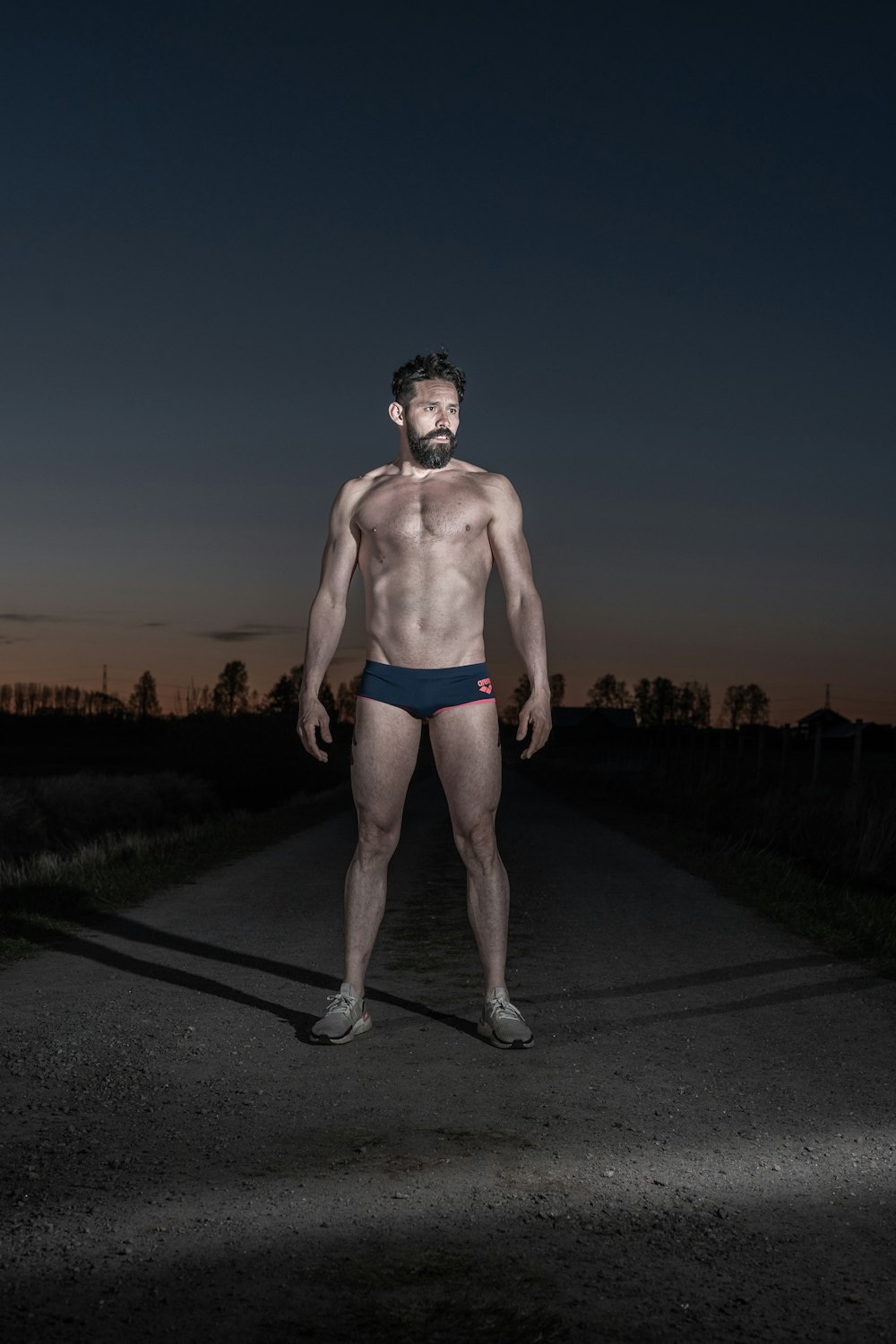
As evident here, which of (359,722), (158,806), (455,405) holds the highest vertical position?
(455,405)

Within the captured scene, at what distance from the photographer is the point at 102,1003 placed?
5.04m

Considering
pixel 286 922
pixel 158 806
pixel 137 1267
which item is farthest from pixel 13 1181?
pixel 158 806

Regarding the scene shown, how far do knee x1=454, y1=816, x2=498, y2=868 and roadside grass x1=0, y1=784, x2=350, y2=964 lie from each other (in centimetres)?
286

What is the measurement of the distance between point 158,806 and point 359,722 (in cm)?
2023

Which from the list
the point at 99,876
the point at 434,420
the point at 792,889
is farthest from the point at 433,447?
the point at 792,889

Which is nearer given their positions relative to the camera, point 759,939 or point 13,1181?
point 13,1181

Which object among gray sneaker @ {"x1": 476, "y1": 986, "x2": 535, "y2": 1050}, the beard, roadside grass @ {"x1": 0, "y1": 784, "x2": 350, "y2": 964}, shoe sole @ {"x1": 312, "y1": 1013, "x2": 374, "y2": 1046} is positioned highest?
the beard

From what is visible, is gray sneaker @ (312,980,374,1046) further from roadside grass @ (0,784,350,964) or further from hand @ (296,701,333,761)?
roadside grass @ (0,784,350,964)

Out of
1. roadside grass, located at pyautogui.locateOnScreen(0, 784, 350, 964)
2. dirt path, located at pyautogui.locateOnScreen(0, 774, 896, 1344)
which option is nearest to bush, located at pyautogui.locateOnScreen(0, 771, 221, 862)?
roadside grass, located at pyautogui.locateOnScreen(0, 784, 350, 964)

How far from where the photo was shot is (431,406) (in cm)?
464

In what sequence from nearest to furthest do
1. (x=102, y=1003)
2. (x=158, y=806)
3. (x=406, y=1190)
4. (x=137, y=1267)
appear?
(x=137, y=1267), (x=406, y=1190), (x=102, y=1003), (x=158, y=806)

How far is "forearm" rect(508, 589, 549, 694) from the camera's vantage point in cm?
466

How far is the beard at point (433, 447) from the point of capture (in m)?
4.65

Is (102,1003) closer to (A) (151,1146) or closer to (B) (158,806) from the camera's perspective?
(A) (151,1146)
